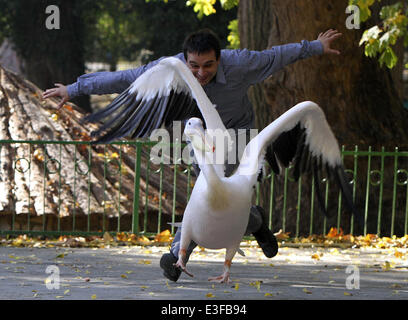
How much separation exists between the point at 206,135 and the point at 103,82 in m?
1.10

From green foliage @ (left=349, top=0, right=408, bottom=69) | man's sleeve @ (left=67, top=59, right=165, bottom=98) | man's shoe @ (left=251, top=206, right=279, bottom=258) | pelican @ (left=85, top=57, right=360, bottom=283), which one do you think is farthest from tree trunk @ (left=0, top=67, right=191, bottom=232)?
pelican @ (left=85, top=57, right=360, bottom=283)

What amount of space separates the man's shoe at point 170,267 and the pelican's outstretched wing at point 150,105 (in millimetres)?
1002

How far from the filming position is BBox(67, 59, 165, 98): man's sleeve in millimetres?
5715

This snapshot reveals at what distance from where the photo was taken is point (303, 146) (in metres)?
6.21

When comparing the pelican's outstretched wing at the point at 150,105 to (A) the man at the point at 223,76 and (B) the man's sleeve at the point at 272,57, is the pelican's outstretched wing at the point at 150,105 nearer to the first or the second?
(A) the man at the point at 223,76

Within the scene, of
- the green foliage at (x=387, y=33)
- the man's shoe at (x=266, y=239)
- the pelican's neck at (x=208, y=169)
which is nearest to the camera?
the pelican's neck at (x=208, y=169)

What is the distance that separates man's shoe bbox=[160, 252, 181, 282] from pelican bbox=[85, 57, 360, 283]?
0.22 meters

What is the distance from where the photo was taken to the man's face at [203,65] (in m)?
5.52

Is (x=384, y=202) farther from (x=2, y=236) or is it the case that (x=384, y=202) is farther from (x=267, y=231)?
(x=2, y=236)

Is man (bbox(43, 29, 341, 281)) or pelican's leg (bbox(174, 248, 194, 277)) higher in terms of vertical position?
man (bbox(43, 29, 341, 281))

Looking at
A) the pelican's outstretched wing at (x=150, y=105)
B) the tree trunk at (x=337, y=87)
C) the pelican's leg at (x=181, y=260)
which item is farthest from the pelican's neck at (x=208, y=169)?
the tree trunk at (x=337, y=87)

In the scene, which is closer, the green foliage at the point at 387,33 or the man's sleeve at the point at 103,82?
the man's sleeve at the point at 103,82
